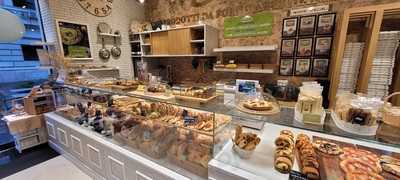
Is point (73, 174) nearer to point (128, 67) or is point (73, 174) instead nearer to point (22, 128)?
point (22, 128)

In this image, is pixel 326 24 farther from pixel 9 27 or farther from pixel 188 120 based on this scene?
pixel 9 27

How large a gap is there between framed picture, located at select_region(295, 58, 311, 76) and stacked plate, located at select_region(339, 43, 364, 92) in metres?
0.56

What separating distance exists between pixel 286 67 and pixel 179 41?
2273 millimetres

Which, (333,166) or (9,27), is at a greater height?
(9,27)

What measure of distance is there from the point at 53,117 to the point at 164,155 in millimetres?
2302

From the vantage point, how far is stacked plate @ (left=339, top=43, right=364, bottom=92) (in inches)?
96.2

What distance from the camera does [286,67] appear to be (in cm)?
327

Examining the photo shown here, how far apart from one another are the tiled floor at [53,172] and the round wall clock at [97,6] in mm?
3013

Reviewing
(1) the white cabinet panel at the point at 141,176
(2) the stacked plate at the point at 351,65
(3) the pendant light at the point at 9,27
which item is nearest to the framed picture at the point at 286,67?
(2) the stacked plate at the point at 351,65

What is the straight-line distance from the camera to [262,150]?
50.6 inches

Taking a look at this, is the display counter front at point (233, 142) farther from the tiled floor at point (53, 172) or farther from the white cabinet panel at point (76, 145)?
the tiled floor at point (53, 172)

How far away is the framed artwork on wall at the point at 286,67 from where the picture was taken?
10.6 feet

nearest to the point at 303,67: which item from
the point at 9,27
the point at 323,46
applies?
the point at 323,46

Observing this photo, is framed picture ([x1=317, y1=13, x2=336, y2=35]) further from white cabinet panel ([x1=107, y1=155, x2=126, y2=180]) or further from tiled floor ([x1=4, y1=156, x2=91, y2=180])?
tiled floor ([x1=4, y1=156, x2=91, y2=180])
